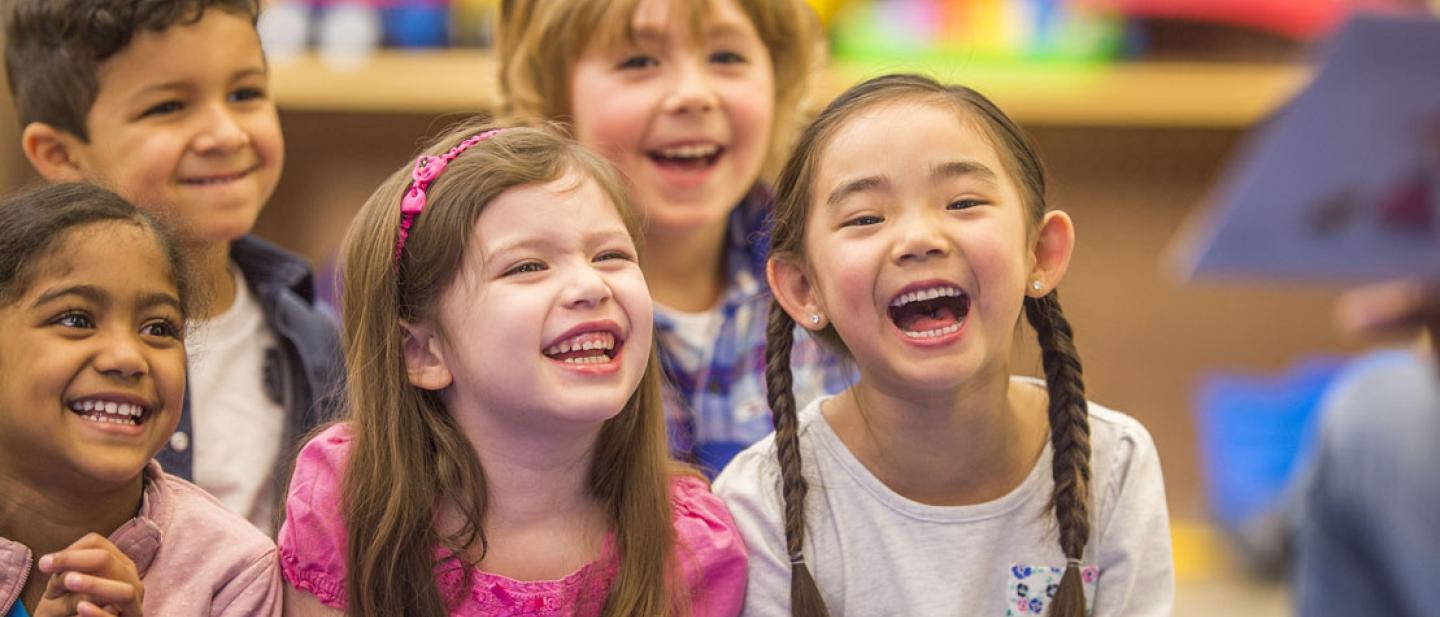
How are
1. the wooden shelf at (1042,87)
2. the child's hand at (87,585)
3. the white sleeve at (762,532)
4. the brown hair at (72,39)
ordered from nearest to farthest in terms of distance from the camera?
the child's hand at (87,585) < the white sleeve at (762,532) < the brown hair at (72,39) < the wooden shelf at (1042,87)

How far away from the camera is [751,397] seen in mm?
1720

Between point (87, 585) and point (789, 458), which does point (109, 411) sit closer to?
point (87, 585)

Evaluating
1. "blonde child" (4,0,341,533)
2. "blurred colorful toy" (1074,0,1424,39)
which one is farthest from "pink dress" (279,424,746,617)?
"blurred colorful toy" (1074,0,1424,39)

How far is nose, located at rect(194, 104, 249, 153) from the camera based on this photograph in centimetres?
159

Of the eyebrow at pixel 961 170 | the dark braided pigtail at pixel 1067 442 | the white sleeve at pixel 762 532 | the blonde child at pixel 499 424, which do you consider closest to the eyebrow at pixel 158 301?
the blonde child at pixel 499 424

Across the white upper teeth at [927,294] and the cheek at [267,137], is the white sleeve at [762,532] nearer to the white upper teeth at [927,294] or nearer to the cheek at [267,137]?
the white upper teeth at [927,294]

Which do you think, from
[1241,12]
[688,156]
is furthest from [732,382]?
[1241,12]

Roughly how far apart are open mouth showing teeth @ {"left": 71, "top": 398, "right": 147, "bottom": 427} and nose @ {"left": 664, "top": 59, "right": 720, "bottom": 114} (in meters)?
0.71

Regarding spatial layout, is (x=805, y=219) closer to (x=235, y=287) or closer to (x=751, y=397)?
(x=751, y=397)

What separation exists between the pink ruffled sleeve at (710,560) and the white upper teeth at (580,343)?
17cm

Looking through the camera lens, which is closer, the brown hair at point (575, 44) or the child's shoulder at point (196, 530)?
the child's shoulder at point (196, 530)

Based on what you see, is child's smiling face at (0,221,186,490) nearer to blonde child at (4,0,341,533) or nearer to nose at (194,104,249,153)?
blonde child at (4,0,341,533)

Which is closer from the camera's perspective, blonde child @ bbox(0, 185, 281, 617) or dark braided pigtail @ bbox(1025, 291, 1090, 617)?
blonde child @ bbox(0, 185, 281, 617)

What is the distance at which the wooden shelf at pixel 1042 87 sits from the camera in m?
3.01
